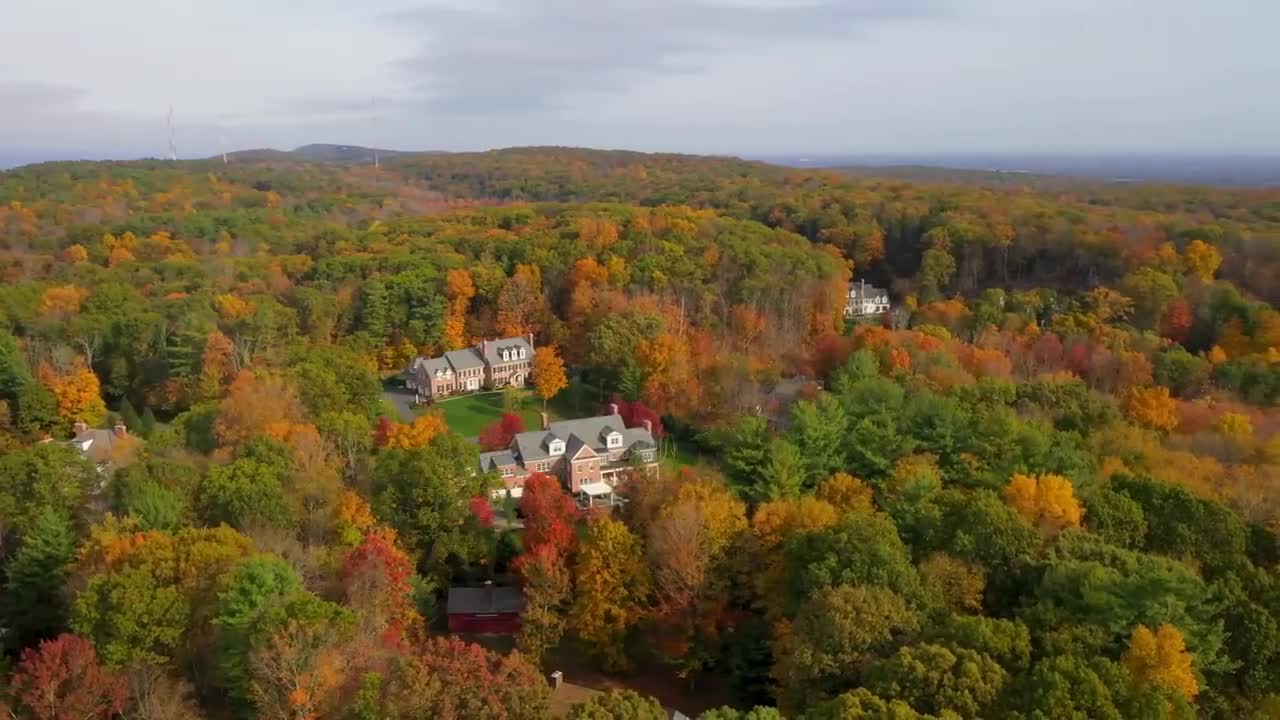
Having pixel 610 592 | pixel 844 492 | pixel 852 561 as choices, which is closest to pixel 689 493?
pixel 610 592

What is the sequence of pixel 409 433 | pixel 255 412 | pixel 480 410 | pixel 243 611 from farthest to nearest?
pixel 480 410, pixel 255 412, pixel 409 433, pixel 243 611

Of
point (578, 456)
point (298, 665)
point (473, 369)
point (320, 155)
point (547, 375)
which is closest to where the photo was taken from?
point (298, 665)

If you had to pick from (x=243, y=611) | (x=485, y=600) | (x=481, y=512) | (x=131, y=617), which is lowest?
(x=485, y=600)

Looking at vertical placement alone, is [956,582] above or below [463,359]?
above

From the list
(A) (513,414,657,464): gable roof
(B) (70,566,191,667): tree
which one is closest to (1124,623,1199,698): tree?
(B) (70,566,191,667): tree

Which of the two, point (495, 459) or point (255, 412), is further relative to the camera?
point (495, 459)

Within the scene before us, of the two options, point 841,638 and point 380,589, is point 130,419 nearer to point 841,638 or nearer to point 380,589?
point 380,589

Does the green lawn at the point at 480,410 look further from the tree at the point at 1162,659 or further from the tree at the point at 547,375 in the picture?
the tree at the point at 1162,659
